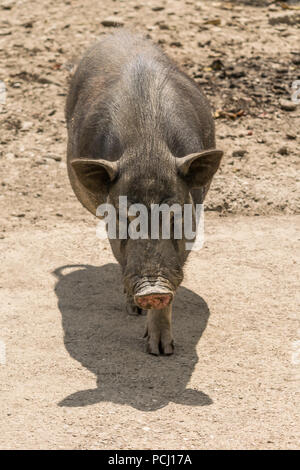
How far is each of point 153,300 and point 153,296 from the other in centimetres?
4

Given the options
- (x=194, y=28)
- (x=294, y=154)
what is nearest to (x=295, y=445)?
(x=294, y=154)

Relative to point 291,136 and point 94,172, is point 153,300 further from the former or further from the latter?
point 291,136

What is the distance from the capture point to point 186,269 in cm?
742

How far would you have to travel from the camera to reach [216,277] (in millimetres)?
7289

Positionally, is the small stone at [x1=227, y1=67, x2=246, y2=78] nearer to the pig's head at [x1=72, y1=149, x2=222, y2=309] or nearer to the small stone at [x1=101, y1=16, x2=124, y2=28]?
the small stone at [x1=101, y1=16, x2=124, y2=28]

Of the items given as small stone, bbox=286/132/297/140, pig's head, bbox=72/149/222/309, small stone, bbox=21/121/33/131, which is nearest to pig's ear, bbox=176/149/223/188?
pig's head, bbox=72/149/222/309

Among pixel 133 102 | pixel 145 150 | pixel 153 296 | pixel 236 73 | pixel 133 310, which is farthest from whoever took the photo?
pixel 236 73

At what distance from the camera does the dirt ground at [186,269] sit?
16.6ft

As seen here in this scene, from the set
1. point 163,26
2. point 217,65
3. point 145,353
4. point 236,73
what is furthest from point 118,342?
point 163,26

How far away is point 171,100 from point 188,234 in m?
1.13

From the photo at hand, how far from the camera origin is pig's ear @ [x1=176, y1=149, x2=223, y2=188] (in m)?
5.39

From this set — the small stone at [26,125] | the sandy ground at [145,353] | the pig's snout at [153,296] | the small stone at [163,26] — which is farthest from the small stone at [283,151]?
the pig's snout at [153,296]

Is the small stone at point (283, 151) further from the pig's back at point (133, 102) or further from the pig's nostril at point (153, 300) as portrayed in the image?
the pig's nostril at point (153, 300)
